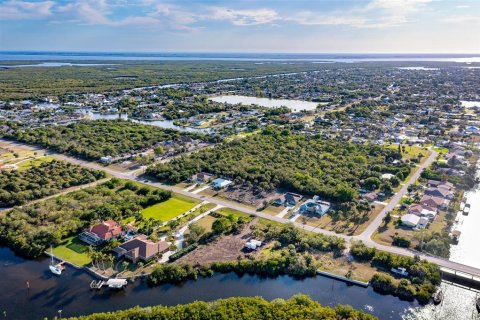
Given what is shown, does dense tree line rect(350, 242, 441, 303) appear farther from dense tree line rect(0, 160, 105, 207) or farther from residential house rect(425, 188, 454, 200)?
dense tree line rect(0, 160, 105, 207)

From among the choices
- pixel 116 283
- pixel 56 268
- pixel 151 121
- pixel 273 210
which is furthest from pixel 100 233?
pixel 151 121

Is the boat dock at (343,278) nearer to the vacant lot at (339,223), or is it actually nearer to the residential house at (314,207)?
the vacant lot at (339,223)

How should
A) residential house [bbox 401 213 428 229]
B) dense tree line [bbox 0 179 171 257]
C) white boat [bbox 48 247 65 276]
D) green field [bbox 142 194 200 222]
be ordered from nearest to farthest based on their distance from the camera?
white boat [bbox 48 247 65 276] < dense tree line [bbox 0 179 171 257] < residential house [bbox 401 213 428 229] < green field [bbox 142 194 200 222]

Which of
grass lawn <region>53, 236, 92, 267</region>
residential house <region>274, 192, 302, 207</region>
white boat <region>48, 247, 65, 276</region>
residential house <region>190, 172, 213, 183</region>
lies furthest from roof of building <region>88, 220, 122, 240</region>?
residential house <region>274, 192, 302, 207</region>

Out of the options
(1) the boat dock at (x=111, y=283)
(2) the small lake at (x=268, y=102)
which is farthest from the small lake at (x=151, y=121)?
(1) the boat dock at (x=111, y=283)

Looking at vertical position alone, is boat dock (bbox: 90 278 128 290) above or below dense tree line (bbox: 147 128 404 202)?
below

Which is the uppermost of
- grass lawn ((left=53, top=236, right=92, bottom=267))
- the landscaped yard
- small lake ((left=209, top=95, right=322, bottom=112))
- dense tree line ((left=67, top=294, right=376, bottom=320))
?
small lake ((left=209, top=95, right=322, bottom=112))
